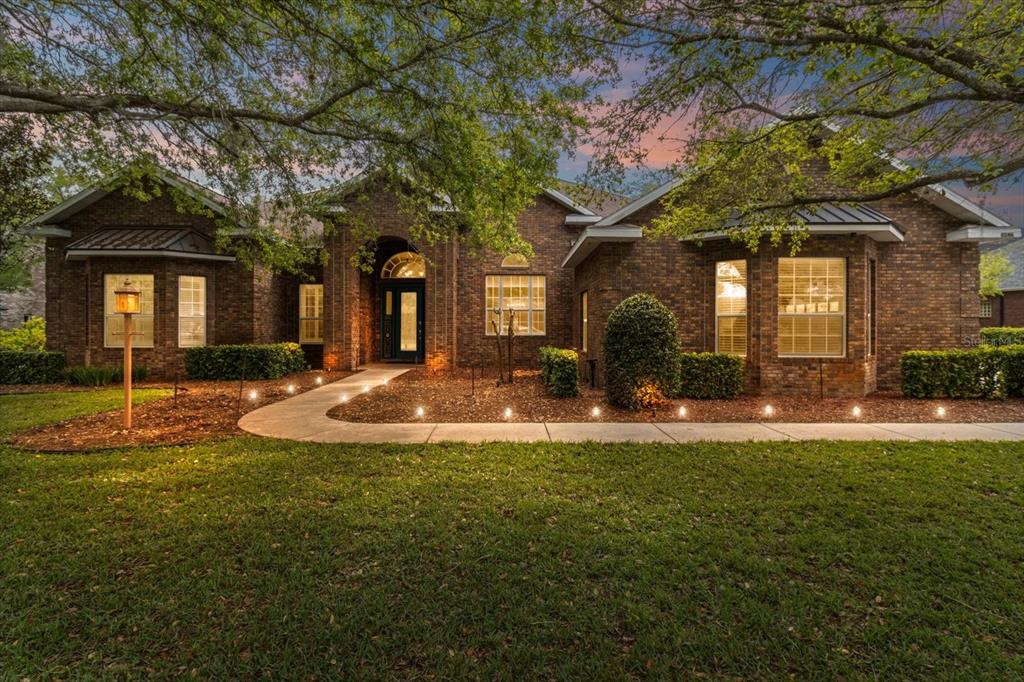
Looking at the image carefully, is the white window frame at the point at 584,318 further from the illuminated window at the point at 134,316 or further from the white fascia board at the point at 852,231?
the illuminated window at the point at 134,316

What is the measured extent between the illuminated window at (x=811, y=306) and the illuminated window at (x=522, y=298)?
23.7ft

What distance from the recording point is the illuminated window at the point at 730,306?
10094mm

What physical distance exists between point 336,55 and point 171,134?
2868mm

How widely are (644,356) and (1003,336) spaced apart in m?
22.2

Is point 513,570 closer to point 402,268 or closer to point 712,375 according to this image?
point 712,375

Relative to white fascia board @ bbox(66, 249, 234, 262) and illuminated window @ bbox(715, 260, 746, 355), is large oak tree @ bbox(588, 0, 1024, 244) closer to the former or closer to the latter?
illuminated window @ bbox(715, 260, 746, 355)

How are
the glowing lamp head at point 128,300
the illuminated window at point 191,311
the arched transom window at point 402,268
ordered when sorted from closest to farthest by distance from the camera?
the glowing lamp head at point 128,300
the illuminated window at point 191,311
the arched transom window at point 402,268

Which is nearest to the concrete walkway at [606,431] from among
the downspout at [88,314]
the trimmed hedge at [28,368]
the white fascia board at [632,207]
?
the white fascia board at [632,207]

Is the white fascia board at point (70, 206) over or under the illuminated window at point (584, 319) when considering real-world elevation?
over

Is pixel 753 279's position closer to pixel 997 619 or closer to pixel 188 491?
pixel 997 619

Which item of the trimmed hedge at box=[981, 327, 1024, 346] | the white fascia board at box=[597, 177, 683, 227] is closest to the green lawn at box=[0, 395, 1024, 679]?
the white fascia board at box=[597, 177, 683, 227]

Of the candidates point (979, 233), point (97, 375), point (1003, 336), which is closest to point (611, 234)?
point (979, 233)

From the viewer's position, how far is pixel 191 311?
43.7 feet

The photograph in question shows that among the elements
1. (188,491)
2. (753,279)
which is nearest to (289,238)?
(188,491)
